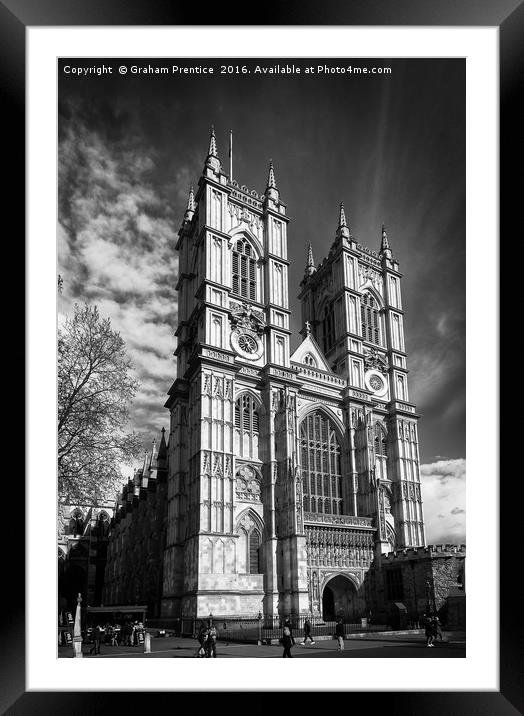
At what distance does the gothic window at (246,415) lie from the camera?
34.8m

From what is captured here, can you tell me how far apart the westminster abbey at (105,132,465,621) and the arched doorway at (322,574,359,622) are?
0.27 feet

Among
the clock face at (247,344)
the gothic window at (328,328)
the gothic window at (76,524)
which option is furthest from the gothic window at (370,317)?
the gothic window at (76,524)

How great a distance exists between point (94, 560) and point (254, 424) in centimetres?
3253

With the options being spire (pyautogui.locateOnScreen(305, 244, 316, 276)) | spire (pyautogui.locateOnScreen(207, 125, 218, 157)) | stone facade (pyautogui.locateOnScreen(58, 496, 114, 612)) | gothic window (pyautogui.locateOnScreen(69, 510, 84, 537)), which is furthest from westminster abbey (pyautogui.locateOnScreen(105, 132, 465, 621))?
gothic window (pyautogui.locateOnScreen(69, 510, 84, 537))

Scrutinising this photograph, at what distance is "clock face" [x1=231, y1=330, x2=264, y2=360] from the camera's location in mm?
36469

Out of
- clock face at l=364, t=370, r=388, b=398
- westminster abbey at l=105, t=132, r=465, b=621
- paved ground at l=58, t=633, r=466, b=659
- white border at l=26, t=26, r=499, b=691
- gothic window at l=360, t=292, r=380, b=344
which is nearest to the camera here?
white border at l=26, t=26, r=499, b=691

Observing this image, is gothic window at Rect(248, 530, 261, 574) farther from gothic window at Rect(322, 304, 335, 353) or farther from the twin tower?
gothic window at Rect(322, 304, 335, 353)

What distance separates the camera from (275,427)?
1390 inches

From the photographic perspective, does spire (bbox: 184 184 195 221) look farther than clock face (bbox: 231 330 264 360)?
Yes

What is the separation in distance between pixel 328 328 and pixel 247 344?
397 inches
